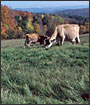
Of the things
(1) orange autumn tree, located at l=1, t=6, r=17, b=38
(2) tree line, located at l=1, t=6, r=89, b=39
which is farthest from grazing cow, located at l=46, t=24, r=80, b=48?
(1) orange autumn tree, located at l=1, t=6, r=17, b=38

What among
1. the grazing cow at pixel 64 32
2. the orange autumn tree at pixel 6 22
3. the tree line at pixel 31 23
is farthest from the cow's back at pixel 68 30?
the orange autumn tree at pixel 6 22

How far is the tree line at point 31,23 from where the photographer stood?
60344mm

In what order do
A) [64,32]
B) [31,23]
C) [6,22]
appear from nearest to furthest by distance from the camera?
[64,32] < [6,22] < [31,23]

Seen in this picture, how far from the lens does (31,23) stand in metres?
75.0

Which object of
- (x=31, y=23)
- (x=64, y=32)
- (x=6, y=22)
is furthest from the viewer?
(x=31, y=23)

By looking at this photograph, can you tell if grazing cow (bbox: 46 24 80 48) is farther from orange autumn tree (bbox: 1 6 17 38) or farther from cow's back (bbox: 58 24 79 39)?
orange autumn tree (bbox: 1 6 17 38)

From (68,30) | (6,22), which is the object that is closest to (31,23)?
(6,22)

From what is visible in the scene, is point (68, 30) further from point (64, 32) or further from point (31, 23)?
point (31, 23)

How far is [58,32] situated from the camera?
13844 mm

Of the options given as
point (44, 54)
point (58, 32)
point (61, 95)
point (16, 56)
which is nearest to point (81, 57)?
point (44, 54)

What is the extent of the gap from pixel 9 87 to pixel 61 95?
1.05 m

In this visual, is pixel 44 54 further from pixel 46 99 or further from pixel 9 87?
pixel 46 99

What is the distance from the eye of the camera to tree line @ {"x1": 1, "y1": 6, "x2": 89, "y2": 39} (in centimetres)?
6034

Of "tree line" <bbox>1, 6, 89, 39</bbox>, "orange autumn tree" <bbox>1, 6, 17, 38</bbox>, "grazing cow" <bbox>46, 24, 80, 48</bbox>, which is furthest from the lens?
"orange autumn tree" <bbox>1, 6, 17, 38</bbox>
